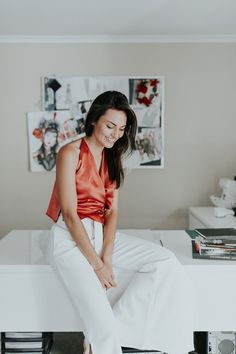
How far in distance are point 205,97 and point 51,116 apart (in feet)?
4.47

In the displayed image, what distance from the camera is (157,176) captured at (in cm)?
383

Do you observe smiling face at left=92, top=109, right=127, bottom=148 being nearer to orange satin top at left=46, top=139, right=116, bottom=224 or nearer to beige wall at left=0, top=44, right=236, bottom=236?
orange satin top at left=46, top=139, right=116, bottom=224

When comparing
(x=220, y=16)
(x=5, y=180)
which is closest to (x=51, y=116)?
(x=5, y=180)

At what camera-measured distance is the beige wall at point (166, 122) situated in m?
3.72

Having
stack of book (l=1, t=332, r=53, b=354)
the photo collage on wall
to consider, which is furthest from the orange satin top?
the photo collage on wall

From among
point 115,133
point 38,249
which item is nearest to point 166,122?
point 115,133

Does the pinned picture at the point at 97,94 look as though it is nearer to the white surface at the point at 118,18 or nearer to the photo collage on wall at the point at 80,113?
the photo collage on wall at the point at 80,113

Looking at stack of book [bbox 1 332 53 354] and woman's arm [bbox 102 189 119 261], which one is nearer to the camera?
woman's arm [bbox 102 189 119 261]

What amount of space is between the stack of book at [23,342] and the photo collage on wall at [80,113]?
1809 mm

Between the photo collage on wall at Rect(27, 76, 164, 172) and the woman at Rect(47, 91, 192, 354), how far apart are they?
5.51ft

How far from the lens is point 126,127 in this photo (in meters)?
2.08

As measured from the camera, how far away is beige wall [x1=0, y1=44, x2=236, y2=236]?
372 centimetres

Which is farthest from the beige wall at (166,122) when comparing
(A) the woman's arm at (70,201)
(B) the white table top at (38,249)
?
(A) the woman's arm at (70,201)

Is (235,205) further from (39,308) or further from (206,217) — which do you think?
(39,308)
